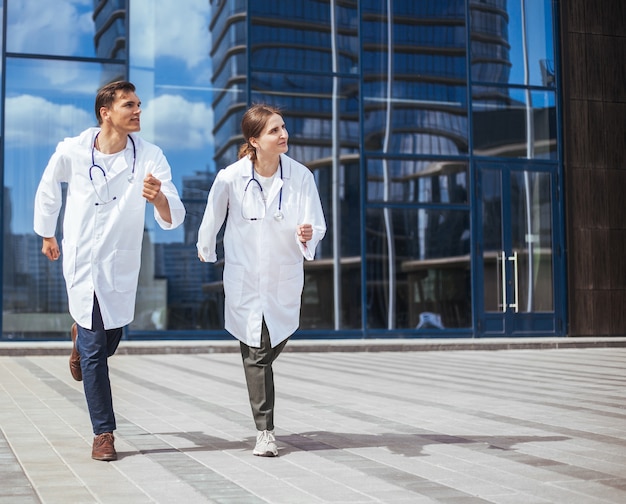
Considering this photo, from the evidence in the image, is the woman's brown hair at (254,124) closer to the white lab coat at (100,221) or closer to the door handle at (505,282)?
the white lab coat at (100,221)

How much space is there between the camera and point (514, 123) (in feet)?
59.3

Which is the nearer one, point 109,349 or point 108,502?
point 108,502

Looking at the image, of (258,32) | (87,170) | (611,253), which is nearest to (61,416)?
(87,170)

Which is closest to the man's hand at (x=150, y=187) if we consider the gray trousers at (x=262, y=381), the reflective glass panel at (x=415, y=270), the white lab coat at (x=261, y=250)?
the white lab coat at (x=261, y=250)

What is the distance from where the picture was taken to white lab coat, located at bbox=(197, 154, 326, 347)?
219 inches

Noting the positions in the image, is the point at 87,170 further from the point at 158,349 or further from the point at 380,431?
the point at 158,349

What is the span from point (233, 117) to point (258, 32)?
4.74 ft

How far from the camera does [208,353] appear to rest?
1500 cm

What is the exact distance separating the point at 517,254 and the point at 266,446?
42.7 ft

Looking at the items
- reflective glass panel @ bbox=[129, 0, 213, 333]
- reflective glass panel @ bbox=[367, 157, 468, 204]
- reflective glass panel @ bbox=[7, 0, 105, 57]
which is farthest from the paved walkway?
reflective glass panel @ bbox=[7, 0, 105, 57]

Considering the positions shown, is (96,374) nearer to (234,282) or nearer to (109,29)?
(234,282)

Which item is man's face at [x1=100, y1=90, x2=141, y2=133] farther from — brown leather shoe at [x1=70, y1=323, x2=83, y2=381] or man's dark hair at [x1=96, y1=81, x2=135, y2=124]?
brown leather shoe at [x1=70, y1=323, x2=83, y2=381]

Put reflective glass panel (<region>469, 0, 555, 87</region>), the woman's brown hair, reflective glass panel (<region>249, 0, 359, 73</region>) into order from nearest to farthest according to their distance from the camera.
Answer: the woman's brown hair
reflective glass panel (<region>249, 0, 359, 73</region>)
reflective glass panel (<region>469, 0, 555, 87</region>)

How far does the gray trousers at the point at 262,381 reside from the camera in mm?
5465
